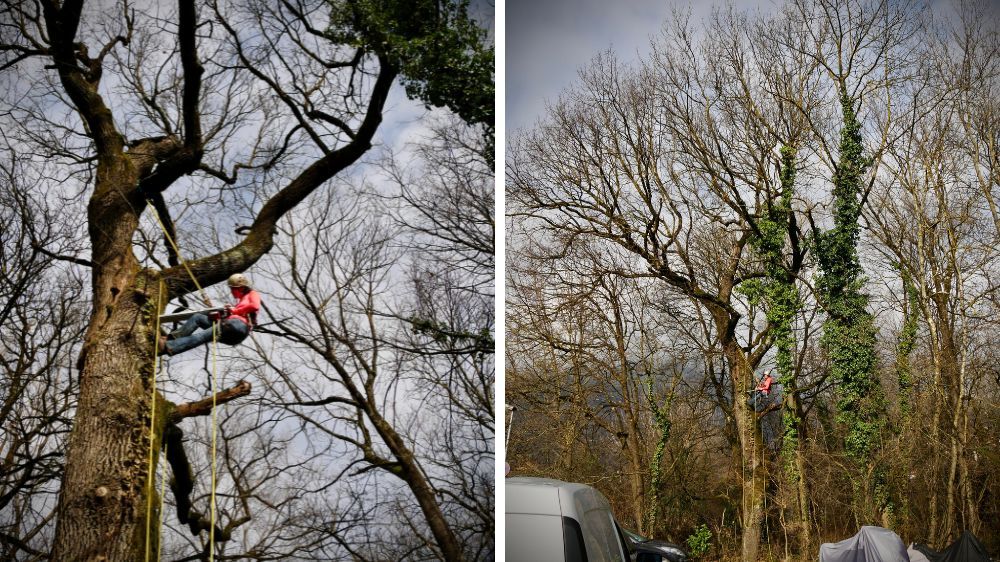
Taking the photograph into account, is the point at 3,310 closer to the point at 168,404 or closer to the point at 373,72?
the point at 168,404

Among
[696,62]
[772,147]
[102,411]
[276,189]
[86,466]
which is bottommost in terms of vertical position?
[86,466]

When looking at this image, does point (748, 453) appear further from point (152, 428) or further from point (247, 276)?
point (152, 428)

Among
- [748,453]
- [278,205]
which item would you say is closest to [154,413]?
[278,205]

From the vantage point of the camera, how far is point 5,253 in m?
2.91

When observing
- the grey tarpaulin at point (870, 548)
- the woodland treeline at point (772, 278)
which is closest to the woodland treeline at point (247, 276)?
the woodland treeline at point (772, 278)

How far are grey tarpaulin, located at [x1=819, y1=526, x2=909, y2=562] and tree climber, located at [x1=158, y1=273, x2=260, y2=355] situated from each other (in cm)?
398

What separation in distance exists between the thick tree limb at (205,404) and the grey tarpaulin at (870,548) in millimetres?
3944

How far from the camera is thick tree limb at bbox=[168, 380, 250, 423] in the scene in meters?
2.86

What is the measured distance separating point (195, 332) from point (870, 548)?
416 centimetres

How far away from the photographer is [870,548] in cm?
504

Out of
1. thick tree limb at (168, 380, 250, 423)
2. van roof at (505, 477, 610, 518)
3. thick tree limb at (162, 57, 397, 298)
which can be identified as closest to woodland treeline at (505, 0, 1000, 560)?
van roof at (505, 477, 610, 518)

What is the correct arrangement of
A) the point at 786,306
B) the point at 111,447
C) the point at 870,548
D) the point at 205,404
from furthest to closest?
1. the point at 786,306
2. the point at 870,548
3. the point at 205,404
4. the point at 111,447

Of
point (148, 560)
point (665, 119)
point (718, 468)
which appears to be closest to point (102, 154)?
point (148, 560)

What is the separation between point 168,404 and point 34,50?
1382mm
